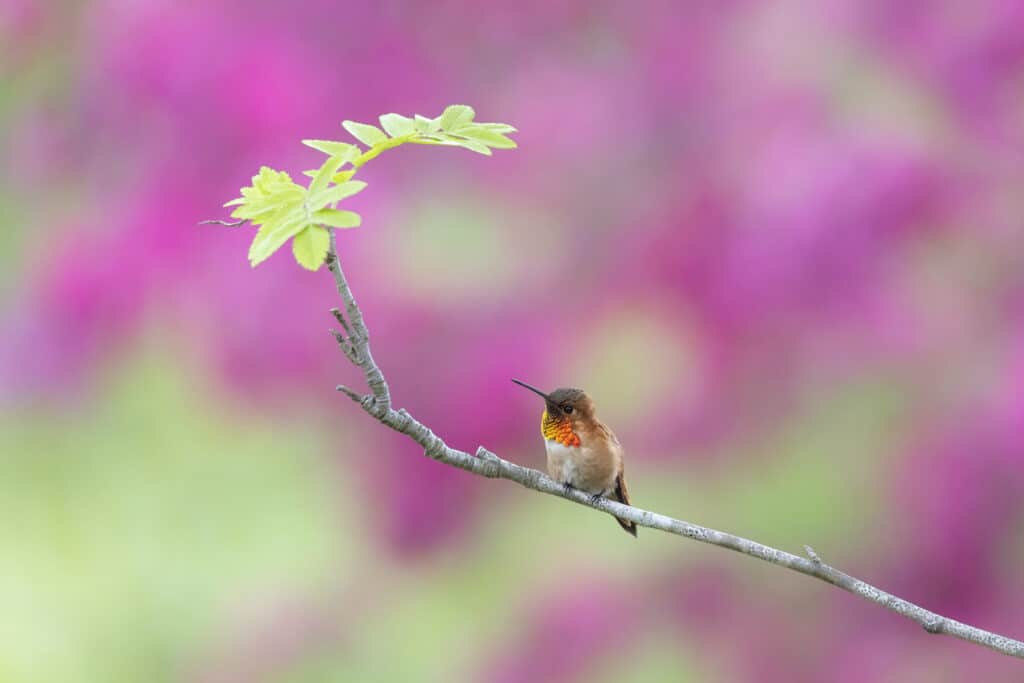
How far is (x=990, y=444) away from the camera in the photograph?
3.27 metres

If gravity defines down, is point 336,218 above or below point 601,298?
below

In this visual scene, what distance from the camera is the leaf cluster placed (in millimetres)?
1201

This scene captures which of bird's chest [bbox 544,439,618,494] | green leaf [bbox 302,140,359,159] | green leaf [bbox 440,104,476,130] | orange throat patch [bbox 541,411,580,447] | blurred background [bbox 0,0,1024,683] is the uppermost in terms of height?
blurred background [bbox 0,0,1024,683]

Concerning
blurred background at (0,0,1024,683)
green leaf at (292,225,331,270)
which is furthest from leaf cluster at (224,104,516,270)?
blurred background at (0,0,1024,683)

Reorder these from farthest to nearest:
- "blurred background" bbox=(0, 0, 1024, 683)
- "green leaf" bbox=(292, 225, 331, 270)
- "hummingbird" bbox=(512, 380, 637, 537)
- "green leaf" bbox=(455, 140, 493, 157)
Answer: "blurred background" bbox=(0, 0, 1024, 683)
"hummingbird" bbox=(512, 380, 637, 537)
"green leaf" bbox=(455, 140, 493, 157)
"green leaf" bbox=(292, 225, 331, 270)

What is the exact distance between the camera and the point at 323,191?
4.11 ft

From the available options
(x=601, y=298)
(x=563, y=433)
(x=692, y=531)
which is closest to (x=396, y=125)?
(x=692, y=531)

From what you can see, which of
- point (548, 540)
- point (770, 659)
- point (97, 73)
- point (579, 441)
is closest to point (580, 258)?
point (548, 540)

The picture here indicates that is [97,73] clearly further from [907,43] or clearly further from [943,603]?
[943,603]

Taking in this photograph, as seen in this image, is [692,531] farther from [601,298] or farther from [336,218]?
[601,298]

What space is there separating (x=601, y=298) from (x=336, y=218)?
9.36 ft

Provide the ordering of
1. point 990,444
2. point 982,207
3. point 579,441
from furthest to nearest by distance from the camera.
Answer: point 982,207 → point 990,444 → point 579,441

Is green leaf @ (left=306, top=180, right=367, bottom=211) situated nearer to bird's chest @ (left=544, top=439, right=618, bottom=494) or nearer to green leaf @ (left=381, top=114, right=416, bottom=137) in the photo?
green leaf @ (left=381, top=114, right=416, bottom=137)

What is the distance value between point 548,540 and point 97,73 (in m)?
2.44
